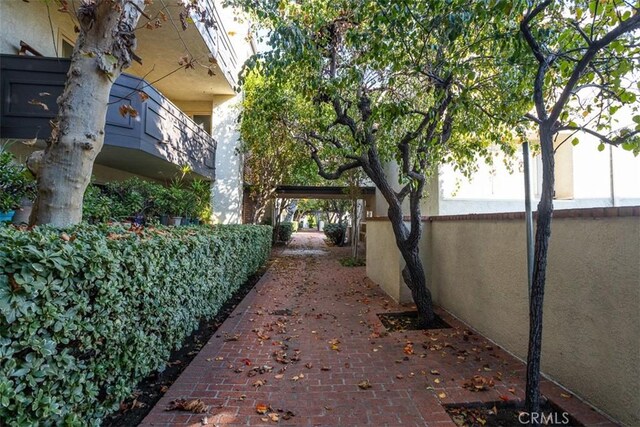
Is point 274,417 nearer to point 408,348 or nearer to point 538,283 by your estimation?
point 408,348

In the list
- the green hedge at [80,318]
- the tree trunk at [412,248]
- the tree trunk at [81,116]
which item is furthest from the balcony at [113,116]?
the tree trunk at [412,248]

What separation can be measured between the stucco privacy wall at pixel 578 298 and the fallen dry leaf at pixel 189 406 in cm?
348

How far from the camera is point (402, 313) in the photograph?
6.51 meters

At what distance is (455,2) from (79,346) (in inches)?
167

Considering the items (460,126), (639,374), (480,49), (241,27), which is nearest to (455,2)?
(480,49)

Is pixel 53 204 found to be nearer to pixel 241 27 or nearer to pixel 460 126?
pixel 460 126

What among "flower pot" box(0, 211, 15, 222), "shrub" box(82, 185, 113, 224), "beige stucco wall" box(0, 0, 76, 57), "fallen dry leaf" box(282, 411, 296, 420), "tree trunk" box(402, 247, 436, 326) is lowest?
"fallen dry leaf" box(282, 411, 296, 420)

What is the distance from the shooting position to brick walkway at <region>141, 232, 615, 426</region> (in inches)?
122

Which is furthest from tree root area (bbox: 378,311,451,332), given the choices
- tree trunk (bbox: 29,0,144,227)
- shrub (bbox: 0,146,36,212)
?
shrub (bbox: 0,146,36,212)

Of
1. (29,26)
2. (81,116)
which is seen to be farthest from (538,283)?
(29,26)

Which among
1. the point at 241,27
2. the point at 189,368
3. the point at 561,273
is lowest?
the point at 189,368

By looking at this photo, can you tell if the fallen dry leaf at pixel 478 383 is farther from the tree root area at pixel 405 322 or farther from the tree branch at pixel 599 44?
the tree branch at pixel 599 44

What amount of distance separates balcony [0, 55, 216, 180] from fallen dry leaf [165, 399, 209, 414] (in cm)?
388

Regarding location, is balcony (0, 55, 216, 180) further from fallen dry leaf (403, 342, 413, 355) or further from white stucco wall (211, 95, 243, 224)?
fallen dry leaf (403, 342, 413, 355)
